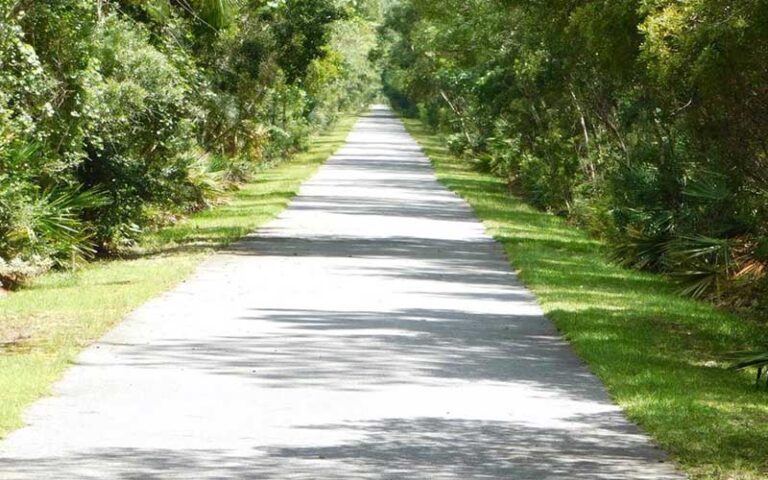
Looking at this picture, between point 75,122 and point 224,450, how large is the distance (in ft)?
34.1

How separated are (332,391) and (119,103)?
11.8m

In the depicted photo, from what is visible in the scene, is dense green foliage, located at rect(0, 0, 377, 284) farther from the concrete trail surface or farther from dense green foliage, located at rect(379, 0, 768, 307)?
dense green foliage, located at rect(379, 0, 768, 307)

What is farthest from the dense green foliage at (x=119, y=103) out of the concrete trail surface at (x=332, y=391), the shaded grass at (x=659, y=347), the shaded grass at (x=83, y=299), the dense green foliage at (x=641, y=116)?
the shaded grass at (x=659, y=347)

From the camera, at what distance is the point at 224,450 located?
9.13 metres

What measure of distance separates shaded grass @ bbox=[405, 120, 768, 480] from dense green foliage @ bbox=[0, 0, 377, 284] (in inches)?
204

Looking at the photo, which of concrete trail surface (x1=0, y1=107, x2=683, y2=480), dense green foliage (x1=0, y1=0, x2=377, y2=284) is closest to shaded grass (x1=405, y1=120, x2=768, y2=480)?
concrete trail surface (x1=0, y1=107, x2=683, y2=480)

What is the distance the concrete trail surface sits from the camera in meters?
8.88

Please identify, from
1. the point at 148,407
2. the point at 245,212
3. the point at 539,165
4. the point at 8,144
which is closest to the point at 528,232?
the point at 245,212

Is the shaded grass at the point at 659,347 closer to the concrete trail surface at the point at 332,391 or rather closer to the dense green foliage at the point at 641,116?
the concrete trail surface at the point at 332,391

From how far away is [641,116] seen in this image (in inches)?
1012

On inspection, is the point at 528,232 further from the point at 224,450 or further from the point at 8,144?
the point at 224,450

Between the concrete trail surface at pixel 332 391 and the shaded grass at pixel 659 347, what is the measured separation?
252 millimetres

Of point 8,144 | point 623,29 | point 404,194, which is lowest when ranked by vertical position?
point 404,194

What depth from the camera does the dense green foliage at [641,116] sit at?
14281 millimetres
